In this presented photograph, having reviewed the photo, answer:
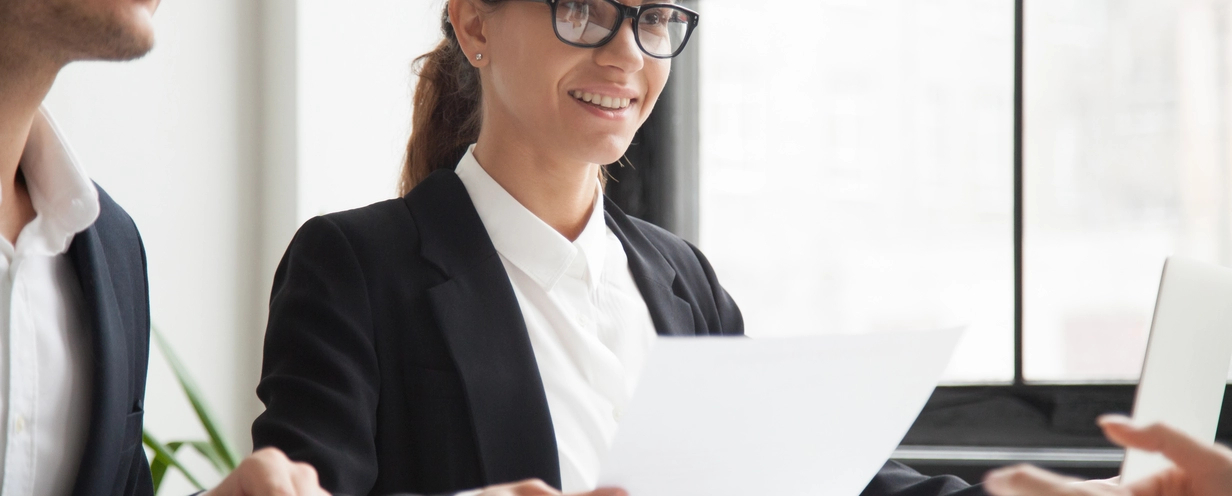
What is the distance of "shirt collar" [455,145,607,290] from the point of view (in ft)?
3.87

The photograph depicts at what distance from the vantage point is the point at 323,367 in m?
0.97

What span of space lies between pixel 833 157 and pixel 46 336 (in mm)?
1753

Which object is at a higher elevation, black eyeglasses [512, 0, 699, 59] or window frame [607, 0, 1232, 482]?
black eyeglasses [512, 0, 699, 59]

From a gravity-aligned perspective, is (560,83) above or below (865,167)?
above

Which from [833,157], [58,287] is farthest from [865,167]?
[58,287]

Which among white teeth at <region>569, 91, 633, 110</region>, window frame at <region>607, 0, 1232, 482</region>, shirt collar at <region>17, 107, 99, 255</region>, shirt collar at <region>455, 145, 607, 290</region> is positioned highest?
white teeth at <region>569, 91, 633, 110</region>

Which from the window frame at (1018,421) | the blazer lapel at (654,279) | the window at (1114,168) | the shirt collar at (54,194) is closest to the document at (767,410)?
the blazer lapel at (654,279)

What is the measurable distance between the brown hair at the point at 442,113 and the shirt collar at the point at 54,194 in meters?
0.47

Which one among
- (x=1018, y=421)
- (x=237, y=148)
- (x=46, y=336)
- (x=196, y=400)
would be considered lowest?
(x=1018, y=421)

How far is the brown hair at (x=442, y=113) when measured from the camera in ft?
4.53

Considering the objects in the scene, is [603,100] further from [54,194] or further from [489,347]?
[54,194]

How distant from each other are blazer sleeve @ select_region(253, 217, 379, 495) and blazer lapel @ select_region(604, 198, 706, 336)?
14.5 inches

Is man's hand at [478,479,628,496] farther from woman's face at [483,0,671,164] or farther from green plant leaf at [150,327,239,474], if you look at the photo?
green plant leaf at [150,327,239,474]

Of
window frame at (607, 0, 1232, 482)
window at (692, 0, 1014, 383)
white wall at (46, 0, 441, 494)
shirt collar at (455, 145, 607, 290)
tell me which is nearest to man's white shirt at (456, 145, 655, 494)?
shirt collar at (455, 145, 607, 290)
